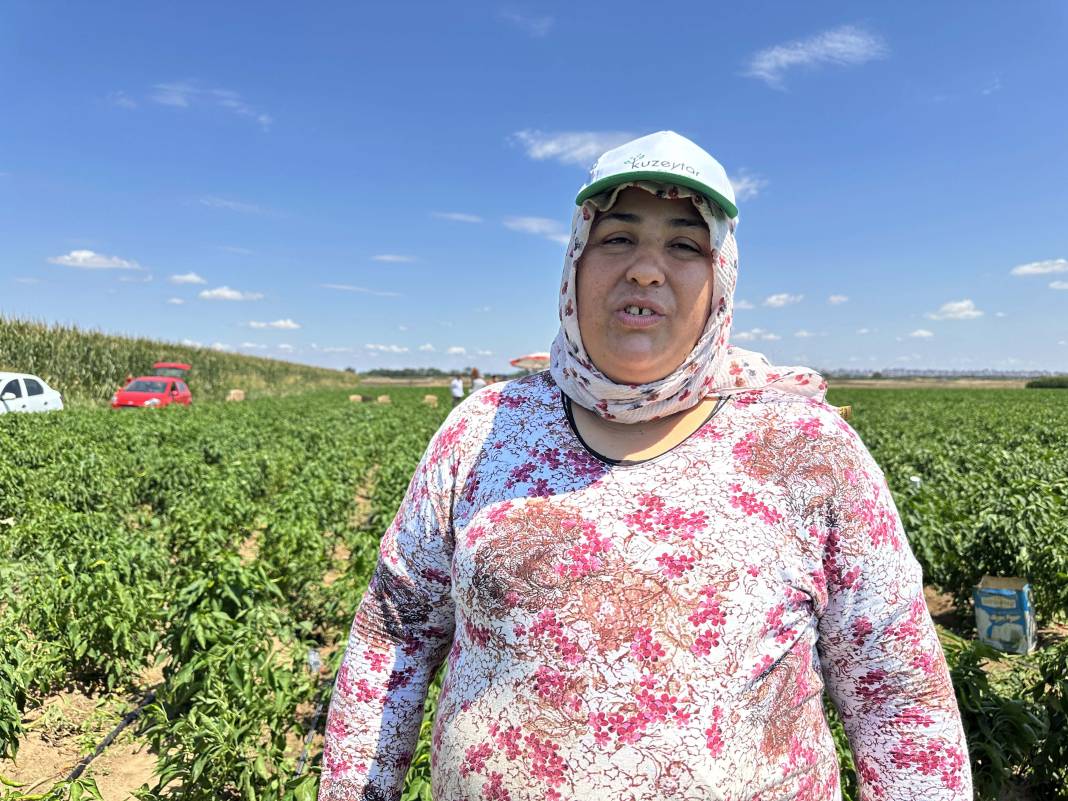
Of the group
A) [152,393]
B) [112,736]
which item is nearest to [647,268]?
[112,736]

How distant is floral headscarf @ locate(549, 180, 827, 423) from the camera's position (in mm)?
1362

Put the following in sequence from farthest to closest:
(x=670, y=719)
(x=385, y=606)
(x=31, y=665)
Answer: (x=31, y=665), (x=385, y=606), (x=670, y=719)

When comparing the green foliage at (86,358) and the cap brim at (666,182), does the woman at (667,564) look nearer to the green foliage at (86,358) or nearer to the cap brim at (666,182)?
the cap brim at (666,182)

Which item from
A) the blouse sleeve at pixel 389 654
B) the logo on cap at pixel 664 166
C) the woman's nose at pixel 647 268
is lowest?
the blouse sleeve at pixel 389 654

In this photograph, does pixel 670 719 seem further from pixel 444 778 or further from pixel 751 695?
pixel 444 778

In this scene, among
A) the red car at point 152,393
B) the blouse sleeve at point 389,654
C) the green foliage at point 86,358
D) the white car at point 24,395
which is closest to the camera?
the blouse sleeve at point 389,654

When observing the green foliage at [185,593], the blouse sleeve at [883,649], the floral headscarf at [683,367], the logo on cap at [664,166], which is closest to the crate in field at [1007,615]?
the green foliage at [185,593]

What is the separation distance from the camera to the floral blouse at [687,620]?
123 cm

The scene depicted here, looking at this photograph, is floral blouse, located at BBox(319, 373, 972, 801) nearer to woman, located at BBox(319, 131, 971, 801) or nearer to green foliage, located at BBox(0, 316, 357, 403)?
woman, located at BBox(319, 131, 971, 801)

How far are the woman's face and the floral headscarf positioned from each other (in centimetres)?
2

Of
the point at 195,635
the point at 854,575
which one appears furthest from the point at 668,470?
the point at 195,635

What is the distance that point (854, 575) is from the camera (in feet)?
4.27

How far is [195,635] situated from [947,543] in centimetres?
574

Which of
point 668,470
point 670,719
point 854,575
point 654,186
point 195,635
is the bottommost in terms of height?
point 195,635
